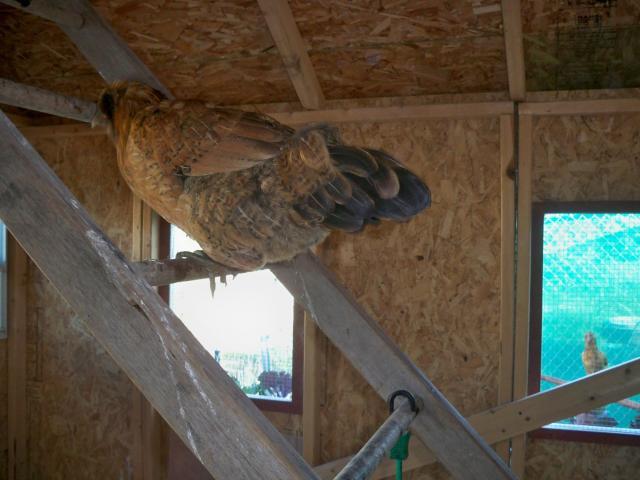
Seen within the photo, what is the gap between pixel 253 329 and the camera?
266 cm

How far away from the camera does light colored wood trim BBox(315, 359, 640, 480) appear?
192cm

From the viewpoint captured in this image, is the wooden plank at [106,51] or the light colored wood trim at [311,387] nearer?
the wooden plank at [106,51]

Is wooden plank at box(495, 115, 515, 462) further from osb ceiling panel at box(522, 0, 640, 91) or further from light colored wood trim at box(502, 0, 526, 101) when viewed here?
osb ceiling panel at box(522, 0, 640, 91)

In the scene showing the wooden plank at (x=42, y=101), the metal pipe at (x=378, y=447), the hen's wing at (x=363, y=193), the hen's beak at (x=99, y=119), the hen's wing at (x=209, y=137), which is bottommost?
the metal pipe at (x=378, y=447)

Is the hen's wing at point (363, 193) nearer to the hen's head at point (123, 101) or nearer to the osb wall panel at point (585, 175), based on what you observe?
the hen's head at point (123, 101)

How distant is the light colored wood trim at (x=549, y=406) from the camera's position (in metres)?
1.92

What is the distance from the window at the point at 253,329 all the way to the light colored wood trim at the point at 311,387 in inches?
5.3

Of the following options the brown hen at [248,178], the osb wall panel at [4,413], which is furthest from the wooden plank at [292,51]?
the osb wall panel at [4,413]

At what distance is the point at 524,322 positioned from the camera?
6.87 ft

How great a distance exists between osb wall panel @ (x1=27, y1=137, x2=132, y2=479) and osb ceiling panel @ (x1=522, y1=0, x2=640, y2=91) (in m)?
2.05

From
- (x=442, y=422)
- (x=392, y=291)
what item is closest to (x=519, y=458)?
(x=392, y=291)

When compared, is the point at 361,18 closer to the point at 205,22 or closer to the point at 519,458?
the point at 205,22

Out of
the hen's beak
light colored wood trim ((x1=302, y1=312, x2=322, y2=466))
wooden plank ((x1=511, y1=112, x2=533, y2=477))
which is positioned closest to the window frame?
light colored wood trim ((x1=302, y1=312, x2=322, y2=466))

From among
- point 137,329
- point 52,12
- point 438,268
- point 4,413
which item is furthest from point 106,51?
point 4,413
